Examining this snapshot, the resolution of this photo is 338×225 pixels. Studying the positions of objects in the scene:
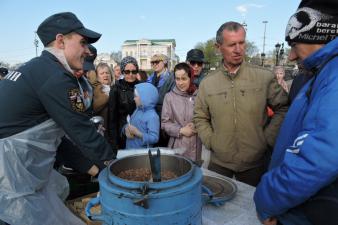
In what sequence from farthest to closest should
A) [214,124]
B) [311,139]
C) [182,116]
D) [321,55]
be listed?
[182,116] → [214,124] → [321,55] → [311,139]

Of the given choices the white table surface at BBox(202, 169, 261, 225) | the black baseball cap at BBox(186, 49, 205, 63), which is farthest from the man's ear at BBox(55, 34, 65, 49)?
the black baseball cap at BBox(186, 49, 205, 63)

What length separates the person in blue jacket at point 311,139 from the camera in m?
1.12

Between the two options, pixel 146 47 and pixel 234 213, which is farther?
pixel 146 47

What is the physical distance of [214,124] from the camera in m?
2.64

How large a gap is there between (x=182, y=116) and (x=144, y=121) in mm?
464

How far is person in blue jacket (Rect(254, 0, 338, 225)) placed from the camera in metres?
1.12

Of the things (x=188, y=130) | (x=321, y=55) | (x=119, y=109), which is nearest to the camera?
(x=321, y=55)

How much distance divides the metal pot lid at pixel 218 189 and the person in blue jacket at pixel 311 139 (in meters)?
0.34

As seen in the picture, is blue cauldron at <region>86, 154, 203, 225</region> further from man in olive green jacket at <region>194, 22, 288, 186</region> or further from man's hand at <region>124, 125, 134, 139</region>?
man's hand at <region>124, 125, 134, 139</region>

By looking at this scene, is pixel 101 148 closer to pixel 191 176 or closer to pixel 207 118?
pixel 191 176

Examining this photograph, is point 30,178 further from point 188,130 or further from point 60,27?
point 188,130

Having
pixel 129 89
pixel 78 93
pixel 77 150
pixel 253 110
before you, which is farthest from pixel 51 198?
pixel 129 89

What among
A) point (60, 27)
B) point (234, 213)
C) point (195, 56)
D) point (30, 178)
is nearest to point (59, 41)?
point (60, 27)

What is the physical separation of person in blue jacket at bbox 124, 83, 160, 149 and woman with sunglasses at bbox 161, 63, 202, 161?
129 mm
